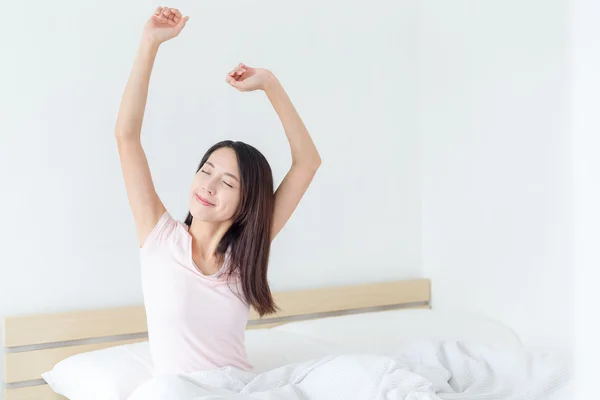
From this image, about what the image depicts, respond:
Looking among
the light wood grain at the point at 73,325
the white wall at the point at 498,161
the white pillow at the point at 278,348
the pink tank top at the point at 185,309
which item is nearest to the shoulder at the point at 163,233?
the pink tank top at the point at 185,309

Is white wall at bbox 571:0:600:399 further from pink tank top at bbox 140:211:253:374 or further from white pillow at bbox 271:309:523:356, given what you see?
white pillow at bbox 271:309:523:356

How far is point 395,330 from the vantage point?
93.9 inches

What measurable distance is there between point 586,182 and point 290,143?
1.37 meters

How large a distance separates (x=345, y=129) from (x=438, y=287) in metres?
0.83

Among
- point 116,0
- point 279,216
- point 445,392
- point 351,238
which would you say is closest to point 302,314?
point 351,238

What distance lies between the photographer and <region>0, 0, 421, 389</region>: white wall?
7.06ft

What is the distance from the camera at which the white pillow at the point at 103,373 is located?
67.8 inches

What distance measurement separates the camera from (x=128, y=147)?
5.11 ft

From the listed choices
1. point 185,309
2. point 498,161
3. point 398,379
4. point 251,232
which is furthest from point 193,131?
point 398,379

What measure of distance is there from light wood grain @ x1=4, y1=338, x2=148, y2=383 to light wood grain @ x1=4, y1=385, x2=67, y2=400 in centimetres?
3

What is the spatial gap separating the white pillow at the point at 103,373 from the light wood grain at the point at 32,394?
0.21 ft

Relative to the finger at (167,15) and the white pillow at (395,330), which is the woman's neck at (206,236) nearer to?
the finger at (167,15)

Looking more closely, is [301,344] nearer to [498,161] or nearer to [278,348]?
[278,348]

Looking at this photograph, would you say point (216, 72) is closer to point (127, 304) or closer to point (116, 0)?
point (116, 0)
